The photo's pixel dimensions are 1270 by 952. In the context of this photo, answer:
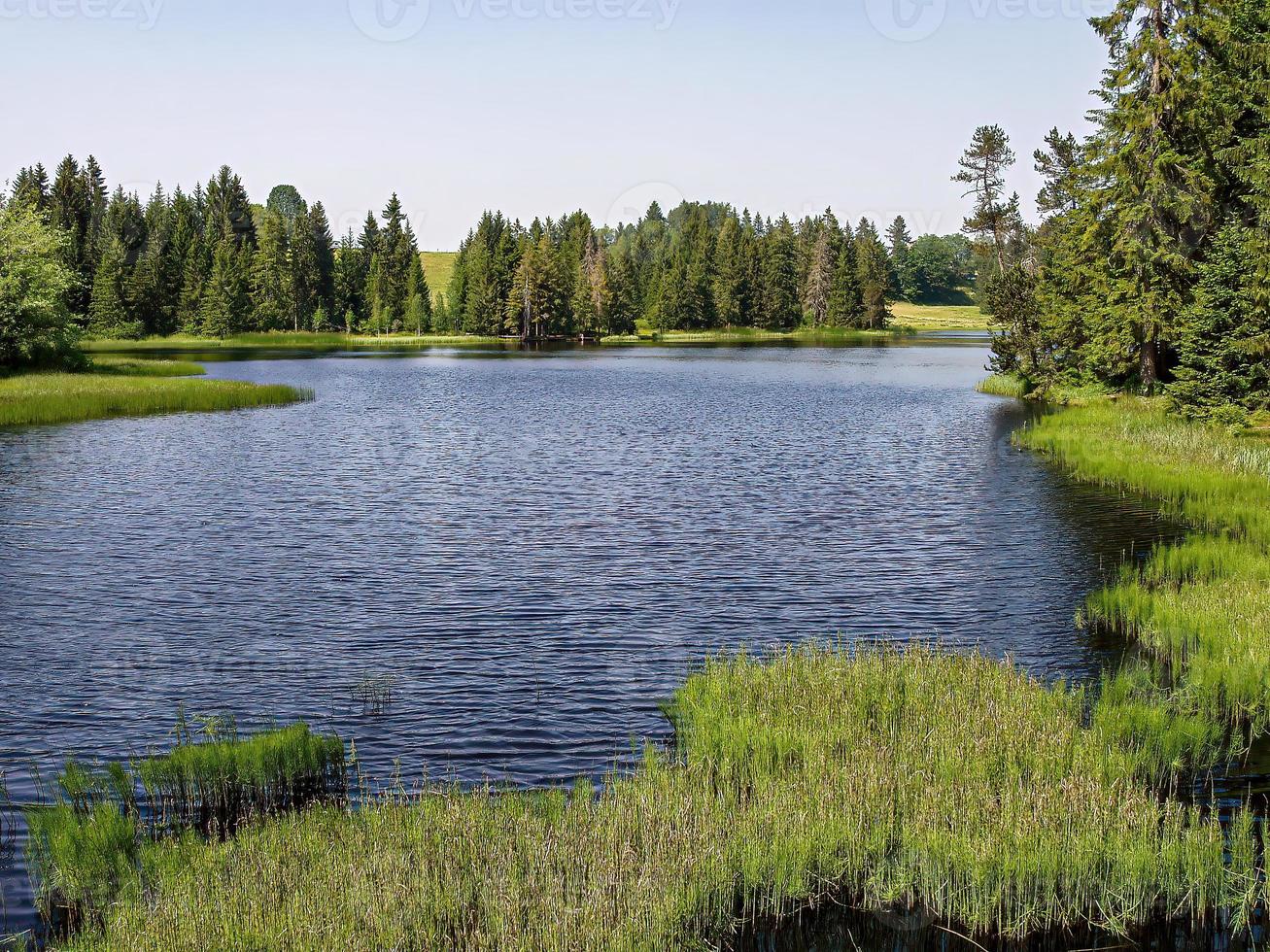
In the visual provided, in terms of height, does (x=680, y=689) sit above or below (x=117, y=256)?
below

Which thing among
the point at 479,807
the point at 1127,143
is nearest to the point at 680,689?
the point at 479,807

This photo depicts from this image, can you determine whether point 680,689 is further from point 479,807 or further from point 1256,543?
point 1256,543

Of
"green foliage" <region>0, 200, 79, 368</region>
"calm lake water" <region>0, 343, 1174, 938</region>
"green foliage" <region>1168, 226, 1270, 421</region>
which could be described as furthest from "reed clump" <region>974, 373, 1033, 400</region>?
"green foliage" <region>0, 200, 79, 368</region>

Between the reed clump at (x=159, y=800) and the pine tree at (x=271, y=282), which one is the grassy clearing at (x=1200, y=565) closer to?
the reed clump at (x=159, y=800)

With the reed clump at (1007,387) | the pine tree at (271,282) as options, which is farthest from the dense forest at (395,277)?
the reed clump at (1007,387)

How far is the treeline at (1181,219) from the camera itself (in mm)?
42281

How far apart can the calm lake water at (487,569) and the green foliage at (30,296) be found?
14.7m

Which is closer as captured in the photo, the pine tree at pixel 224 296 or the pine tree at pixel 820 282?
the pine tree at pixel 224 296

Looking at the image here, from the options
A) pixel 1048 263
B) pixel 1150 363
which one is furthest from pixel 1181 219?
pixel 1048 263

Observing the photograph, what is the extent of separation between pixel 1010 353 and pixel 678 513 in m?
47.2

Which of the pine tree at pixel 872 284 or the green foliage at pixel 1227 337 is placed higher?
the pine tree at pixel 872 284

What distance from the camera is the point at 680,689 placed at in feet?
53.0

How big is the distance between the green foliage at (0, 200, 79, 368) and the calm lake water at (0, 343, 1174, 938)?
14711 mm

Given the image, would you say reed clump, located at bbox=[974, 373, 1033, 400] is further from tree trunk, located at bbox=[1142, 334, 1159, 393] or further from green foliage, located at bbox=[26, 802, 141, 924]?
green foliage, located at bbox=[26, 802, 141, 924]
